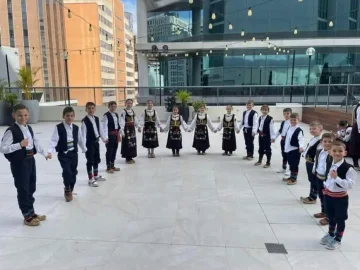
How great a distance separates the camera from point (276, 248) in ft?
9.87

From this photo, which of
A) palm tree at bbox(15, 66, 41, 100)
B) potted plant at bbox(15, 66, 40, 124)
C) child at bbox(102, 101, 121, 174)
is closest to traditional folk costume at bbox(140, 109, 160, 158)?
child at bbox(102, 101, 121, 174)

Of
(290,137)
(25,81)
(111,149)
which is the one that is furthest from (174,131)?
(25,81)

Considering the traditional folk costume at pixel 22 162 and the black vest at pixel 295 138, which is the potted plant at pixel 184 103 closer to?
the black vest at pixel 295 138

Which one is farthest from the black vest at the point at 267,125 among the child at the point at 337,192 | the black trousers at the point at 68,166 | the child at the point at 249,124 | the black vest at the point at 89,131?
the black trousers at the point at 68,166

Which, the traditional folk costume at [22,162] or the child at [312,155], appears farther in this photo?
the child at [312,155]

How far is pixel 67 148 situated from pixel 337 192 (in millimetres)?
3272

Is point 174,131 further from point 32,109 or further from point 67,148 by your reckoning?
point 32,109

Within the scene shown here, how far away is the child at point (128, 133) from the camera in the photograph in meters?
6.57

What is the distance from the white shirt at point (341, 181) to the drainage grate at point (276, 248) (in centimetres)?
74

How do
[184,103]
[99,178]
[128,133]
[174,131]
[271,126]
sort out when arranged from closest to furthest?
1. [99,178]
2. [271,126]
3. [128,133]
4. [174,131]
5. [184,103]

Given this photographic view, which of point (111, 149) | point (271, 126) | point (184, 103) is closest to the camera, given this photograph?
point (111, 149)

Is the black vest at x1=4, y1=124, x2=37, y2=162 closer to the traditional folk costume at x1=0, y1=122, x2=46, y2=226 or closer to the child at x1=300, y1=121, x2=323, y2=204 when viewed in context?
the traditional folk costume at x1=0, y1=122, x2=46, y2=226

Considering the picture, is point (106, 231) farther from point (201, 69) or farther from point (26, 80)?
point (201, 69)

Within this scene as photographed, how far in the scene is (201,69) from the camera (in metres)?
22.0
